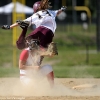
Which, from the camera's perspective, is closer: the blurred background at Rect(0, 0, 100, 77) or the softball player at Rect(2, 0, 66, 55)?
the softball player at Rect(2, 0, 66, 55)

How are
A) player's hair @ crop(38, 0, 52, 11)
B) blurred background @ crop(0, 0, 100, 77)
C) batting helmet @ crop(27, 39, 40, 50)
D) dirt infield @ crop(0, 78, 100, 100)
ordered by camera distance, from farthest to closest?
blurred background @ crop(0, 0, 100, 77) < player's hair @ crop(38, 0, 52, 11) < batting helmet @ crop(27, 39, 40, 50) < dirt infield @ crop(0, 78, 100, 100)

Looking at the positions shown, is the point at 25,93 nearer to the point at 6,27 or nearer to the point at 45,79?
the point at 45,79

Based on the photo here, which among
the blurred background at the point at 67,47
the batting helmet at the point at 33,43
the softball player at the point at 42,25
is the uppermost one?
the softball player at the point at 42,25

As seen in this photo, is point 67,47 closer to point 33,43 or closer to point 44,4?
point 44,4

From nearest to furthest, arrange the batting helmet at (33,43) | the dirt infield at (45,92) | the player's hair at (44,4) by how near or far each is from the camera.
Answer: the dirt infield at (45,92) → the batting helmet at (33,43) → the player's hair at (44,4)

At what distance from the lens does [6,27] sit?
31.1 feet

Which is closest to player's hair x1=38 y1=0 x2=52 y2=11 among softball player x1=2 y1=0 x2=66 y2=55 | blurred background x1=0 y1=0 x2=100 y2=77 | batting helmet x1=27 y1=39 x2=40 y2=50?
softball player x1=2 y1=0 x2=66 y2=55

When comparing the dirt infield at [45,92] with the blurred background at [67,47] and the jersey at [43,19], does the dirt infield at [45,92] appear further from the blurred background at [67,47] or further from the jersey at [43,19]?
the blurred background at [67,47]

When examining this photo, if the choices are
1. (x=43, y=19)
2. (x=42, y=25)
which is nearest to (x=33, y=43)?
(x=42, y=25)

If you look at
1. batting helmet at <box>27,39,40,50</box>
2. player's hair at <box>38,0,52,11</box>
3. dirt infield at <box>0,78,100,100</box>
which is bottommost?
dirt infield at <box>0,78,100,100</box>

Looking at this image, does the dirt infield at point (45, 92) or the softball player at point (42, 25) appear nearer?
A: the dirt infield at point (45, 92)

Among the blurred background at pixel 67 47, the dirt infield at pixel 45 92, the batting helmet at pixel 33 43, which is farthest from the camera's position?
the blurred background at pixel 67 47

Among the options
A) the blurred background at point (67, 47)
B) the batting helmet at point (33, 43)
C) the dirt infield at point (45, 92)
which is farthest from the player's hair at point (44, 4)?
the blurred background at point (67, 47)

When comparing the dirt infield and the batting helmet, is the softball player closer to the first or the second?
the batting helmet
